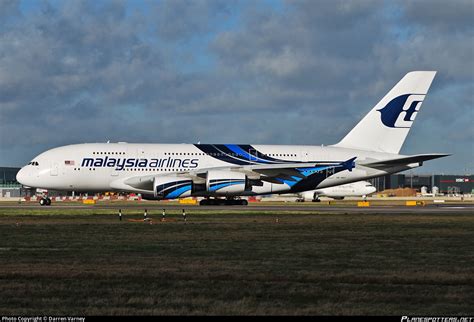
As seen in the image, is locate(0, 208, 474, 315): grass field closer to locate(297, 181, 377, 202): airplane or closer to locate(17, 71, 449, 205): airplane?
locate(17, 71, 449, 205): airplane

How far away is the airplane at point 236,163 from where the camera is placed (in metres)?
62.4

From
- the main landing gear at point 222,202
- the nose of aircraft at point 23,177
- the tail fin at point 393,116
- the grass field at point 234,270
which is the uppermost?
the tail fin at point 393,116

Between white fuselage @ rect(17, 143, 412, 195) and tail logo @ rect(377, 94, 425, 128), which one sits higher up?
tail logo @ rect(377, 94, 425, 128)

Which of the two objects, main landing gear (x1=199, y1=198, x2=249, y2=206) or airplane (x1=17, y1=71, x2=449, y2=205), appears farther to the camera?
main landing gear (x1=199, y1=198, x2=249, y2=206)

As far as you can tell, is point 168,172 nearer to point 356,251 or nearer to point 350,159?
point 350,159

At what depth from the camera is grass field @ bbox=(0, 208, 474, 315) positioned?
47.6 ft

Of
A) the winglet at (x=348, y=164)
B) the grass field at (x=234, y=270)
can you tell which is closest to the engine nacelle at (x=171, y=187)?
the winglet at (x=348, y=164)

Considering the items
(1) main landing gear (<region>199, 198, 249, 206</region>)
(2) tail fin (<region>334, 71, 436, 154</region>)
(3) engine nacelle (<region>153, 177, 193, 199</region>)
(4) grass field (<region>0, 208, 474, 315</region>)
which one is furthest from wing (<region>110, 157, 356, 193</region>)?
(4) grass field (<region>0, 208, 474, 315</region>)

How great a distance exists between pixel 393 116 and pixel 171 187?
2077 centimetres

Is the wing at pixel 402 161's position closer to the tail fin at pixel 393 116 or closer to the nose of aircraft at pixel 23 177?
the tail fin at pixel 393 116

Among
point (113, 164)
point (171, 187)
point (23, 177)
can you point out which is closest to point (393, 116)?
point (171, 187)

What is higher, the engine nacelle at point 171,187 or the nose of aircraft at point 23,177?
the nose of aircraft at point 23,177

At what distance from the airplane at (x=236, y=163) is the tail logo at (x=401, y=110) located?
17mm

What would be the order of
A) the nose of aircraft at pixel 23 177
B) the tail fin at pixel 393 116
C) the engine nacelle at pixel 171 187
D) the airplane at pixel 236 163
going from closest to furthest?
the engine nacelle at pixel 171 187
the airplane at pixel 236 163
the nose of aircraft at pixel 23 177
the tail fin at pixel 393 116
